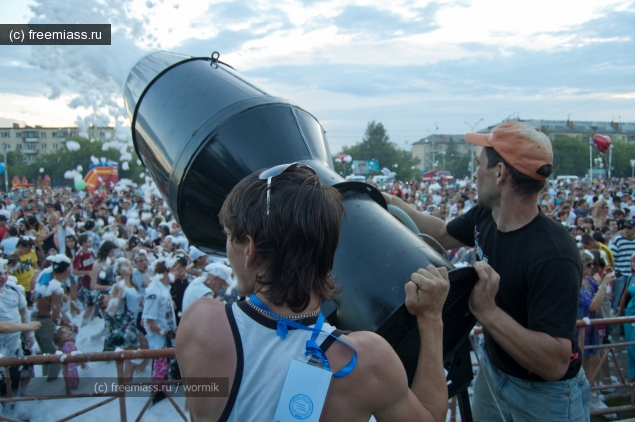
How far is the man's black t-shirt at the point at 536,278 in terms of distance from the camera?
1.75 meters

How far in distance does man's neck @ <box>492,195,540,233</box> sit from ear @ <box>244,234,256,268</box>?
1.29 meters

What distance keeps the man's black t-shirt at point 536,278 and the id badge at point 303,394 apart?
106cm

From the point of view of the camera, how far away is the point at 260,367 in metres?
1.15

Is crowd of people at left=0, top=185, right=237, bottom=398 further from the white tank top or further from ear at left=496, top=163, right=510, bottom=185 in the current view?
the white tank top

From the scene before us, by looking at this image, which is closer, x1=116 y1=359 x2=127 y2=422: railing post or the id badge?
the id badge

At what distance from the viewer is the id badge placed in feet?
3.66

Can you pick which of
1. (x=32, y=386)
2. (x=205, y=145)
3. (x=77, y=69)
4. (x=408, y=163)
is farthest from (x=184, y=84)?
(x=408, y=163)

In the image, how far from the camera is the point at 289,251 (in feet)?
3.95

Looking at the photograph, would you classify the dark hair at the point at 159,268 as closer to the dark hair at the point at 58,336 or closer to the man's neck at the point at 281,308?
the dark hair at the point at 58,336

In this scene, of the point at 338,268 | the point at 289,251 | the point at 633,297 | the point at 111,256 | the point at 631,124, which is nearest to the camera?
the point at 289,251

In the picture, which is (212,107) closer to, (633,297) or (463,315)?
(463,315)

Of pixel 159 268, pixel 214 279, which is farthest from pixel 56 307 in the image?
pixel 214 279

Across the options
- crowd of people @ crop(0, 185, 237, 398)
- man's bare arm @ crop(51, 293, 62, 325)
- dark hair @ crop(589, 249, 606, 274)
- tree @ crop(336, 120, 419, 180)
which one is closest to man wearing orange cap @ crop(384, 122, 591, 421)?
crowd of people @ crop(0, 185, 237, 398)

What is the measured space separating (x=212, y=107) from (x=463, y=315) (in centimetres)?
171
